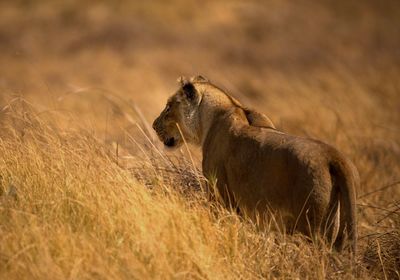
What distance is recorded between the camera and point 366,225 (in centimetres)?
666

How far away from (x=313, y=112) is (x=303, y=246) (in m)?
8.23

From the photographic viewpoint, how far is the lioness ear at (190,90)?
6.54 metres

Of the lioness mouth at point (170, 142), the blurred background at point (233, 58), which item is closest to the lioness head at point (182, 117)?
the lioness mouth at point (170, 142)

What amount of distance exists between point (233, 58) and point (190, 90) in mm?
13831

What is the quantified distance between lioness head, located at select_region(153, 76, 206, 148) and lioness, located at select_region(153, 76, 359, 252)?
0.04m

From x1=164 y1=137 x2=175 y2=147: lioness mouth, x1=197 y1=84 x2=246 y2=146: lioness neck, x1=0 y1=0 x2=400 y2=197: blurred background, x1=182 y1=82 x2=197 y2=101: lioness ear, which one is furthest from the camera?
x1=0 y1=0 x2=400 y2=197: blurred background

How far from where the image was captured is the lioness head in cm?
656

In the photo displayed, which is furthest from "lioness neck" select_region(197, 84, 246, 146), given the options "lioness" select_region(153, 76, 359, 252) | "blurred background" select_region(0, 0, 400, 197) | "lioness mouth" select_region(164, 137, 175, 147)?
"blurred background" select_region(0, 0, 400, 197)

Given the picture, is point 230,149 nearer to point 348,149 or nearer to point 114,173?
point 114,173

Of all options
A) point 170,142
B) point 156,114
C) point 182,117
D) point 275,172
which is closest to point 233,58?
point 156,114

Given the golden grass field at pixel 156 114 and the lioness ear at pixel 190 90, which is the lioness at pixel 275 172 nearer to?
the lioness ear at pixel 190 90

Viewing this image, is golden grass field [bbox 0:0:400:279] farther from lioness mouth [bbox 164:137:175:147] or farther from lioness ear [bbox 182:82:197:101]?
lioness ear [bbox 182:82:197:101]

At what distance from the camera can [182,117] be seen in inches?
262

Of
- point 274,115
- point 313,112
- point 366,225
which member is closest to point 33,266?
point 366,225
